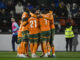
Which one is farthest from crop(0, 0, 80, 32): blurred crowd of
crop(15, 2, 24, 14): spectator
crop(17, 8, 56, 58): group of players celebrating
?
crop(17, 8, 56, 58): group of players celebrating

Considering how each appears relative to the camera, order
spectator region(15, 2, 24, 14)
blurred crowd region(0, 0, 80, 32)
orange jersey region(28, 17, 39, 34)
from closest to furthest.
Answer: orange jersey region(28, 17, 39, 34) → blurred crowd region(0, 0, 80, 32) → spectator region(15, 2, 24, 14)

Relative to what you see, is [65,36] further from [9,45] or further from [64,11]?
[9,45]

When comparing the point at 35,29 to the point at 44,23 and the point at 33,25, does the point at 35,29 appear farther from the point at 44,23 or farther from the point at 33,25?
the point at 44,23

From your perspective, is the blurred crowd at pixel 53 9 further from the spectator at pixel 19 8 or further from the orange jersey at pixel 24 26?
the orange jersey at pixel 24 26

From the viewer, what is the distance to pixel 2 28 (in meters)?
26.1

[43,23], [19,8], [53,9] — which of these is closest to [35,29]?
[43,23]

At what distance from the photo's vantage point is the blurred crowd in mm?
25781

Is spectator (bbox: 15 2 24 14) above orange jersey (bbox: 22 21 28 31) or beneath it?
above

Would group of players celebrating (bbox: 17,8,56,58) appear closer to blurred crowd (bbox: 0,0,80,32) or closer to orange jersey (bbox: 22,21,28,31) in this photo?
orange jersey (bbox: 22,21,28,31)

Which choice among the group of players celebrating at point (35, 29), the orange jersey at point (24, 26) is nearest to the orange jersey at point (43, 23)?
the group of players celebrating at point (35, 29)

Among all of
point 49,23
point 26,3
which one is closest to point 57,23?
point 26,3

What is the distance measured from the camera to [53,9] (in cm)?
2575

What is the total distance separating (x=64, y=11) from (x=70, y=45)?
2.29 metres

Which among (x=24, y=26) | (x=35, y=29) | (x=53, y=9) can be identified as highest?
(x=53, y=9)
